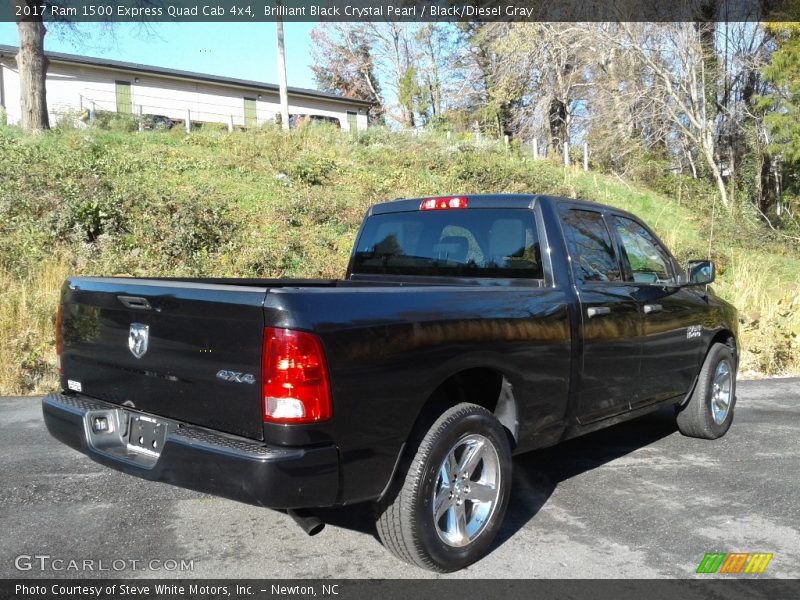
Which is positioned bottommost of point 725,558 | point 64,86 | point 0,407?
point 725,558

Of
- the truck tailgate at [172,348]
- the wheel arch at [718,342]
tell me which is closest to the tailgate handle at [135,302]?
the truck tailgate at [172,348]

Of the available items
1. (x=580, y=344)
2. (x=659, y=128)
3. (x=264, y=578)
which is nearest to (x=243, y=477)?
(x=264, y=578)

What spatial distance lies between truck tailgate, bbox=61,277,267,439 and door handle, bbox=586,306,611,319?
2.00m

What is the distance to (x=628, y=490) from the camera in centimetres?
460

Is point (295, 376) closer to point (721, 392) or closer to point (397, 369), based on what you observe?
point (397, 369)

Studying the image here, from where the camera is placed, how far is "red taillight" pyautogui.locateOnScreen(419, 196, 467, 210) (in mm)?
4586

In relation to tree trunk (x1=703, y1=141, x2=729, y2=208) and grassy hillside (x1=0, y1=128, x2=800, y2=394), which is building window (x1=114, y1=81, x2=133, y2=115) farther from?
tree trunk (x1=703, y1=141, x2=729, y2=208)

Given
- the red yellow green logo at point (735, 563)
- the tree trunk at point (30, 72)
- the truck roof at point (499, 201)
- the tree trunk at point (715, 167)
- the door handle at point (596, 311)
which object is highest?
the tree trunk at point (30, 72)

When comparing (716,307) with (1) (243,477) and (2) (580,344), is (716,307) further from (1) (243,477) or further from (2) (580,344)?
(1) (243,477)

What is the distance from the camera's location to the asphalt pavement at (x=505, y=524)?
344 centimetres

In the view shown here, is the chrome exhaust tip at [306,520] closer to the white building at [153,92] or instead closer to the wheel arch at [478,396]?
A: the wheel arch at [478,396]

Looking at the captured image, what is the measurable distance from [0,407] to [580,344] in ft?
17.5

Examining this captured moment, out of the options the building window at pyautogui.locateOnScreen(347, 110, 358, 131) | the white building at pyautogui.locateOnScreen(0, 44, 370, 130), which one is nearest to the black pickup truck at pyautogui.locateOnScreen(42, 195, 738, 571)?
the white building at pyautogui.locateOnScreen(0, 44, 370, 130)

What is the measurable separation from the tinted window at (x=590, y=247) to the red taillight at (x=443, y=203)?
0.65 metres
